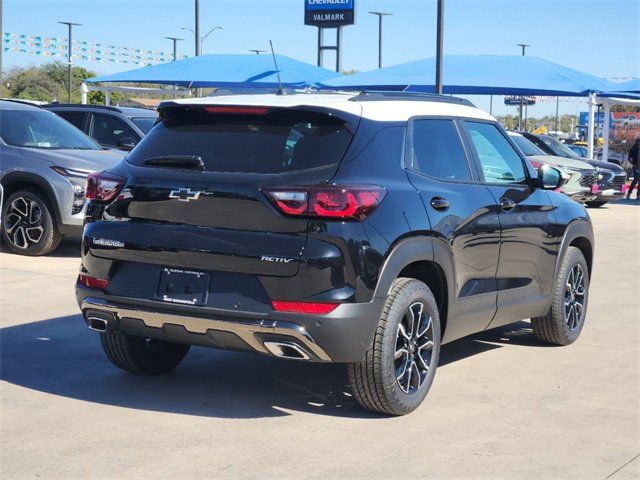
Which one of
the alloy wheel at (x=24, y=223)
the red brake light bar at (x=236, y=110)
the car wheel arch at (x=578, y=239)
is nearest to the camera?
the red brake light bar at (x=236, y=110)

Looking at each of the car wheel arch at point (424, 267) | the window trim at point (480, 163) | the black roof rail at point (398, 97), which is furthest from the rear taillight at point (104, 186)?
the window trim at point (480, 163)

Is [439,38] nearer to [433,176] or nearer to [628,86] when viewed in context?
[628,86]

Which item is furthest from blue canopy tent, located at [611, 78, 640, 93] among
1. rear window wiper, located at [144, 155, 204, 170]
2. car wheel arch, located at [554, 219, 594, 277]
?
rear window wiper, located at [144, 155, 204, 170]

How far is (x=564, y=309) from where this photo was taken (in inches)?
295

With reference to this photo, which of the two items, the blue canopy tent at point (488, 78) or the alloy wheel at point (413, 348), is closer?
the alloy wheel at point (413, 348)

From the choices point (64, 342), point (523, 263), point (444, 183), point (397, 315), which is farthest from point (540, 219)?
point (64, 342)

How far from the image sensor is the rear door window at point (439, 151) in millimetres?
5871

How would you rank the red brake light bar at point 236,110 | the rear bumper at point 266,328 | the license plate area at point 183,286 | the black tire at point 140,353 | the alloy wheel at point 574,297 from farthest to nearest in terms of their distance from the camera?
the alloy wheel at point 574,297 < the black tire at point 140,353 < the red brake light bar at point 236,110 < the license plate area at point 183,286 < the rear bumper at point 266,328

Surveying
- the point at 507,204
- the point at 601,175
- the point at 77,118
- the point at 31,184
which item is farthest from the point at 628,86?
the point at 507,204

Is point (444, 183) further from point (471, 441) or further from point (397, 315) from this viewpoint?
point (471, 441)

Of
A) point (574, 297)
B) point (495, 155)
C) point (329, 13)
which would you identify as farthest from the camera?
point (329, 13)

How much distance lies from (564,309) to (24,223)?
22.1 feet

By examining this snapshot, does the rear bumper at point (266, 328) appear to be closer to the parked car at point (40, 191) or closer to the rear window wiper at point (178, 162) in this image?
the rear window wiper at point (178, 162)

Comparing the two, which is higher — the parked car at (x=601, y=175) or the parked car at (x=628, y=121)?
the parked car at (x=628, y=121)
